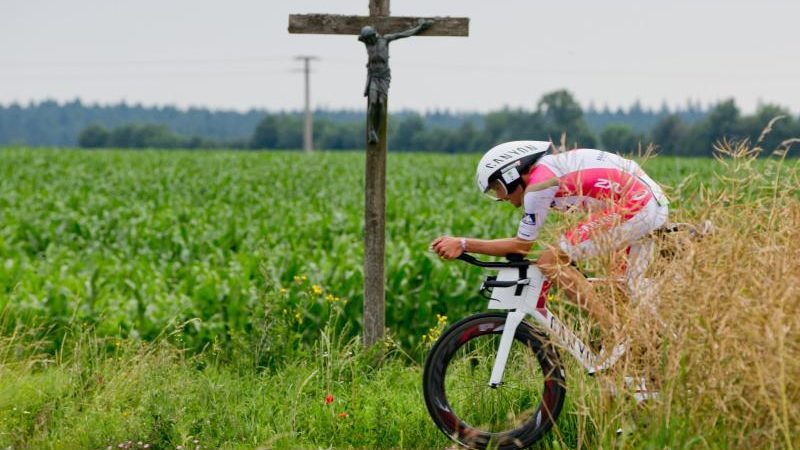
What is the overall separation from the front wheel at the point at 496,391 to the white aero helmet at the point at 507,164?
0.71m

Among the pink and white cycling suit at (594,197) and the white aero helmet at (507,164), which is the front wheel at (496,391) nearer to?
the pink and white cycling suit at (594,197)

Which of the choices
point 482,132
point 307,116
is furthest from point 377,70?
point 482,132

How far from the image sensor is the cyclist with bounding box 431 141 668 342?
5.37m

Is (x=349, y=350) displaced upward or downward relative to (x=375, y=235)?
downward

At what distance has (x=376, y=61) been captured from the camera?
747cm

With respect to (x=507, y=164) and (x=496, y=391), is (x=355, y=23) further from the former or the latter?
(x=496, y=391)

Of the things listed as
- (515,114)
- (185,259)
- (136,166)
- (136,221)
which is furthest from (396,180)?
(515,114)

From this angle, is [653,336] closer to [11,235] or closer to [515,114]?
[11,235]

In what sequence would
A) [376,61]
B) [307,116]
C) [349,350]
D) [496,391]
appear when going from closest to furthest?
[496,391], [349,350], [376,61], [307,116]

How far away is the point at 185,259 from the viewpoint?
15562 millimetres

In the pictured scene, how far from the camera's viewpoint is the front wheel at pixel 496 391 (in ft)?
18.9

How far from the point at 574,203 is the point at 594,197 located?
111 millimetres

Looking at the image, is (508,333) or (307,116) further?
(307,116)

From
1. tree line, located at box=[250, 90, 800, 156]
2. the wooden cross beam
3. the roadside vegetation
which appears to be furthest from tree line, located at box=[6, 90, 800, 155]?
the wooden cross beam
